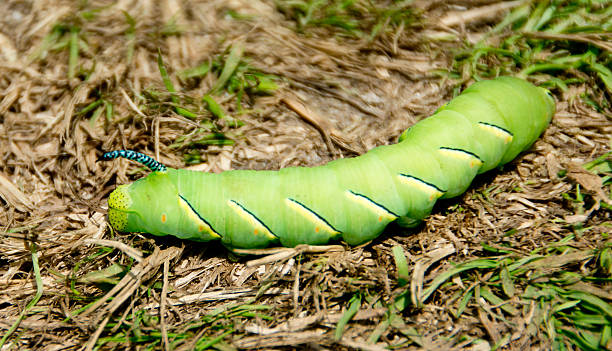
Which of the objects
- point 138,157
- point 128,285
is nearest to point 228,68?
point 138,157

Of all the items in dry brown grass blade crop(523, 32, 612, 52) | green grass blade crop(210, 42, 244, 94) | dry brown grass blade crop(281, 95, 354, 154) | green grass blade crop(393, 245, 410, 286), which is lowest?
green grass blade crop(393, 245, 410, 286)

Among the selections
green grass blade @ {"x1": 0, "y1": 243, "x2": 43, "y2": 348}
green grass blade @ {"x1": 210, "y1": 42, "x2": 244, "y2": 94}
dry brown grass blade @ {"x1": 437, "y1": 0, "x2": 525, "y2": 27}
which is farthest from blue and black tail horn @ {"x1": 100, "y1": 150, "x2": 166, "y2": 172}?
dry brown grass blade @ {"x1": 437, "y1": 0, "x2": 525, "y2": 27}

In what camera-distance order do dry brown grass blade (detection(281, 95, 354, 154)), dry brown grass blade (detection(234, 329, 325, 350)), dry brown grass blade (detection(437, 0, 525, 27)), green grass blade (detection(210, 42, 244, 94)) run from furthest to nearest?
dry brown grass blade (detection(437, 0, 525, 27)), green grass blade (detection(210, 42, 244, 94)), dry brown grass blade (detection(281, 95, 354, 154)), dry brown grass blade (detection(234, 329, 325, 350))

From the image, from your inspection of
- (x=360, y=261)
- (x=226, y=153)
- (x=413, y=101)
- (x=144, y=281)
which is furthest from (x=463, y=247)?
(x=144, y=281)

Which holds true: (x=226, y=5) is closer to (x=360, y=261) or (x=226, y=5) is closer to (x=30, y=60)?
(x=30, y=60)

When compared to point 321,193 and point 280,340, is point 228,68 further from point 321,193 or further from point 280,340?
point 280,340

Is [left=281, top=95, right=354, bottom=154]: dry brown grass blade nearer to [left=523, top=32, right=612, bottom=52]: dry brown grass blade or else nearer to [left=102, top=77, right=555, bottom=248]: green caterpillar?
[left=102, top=77, right=555, bottom=248]: green caterpillar
